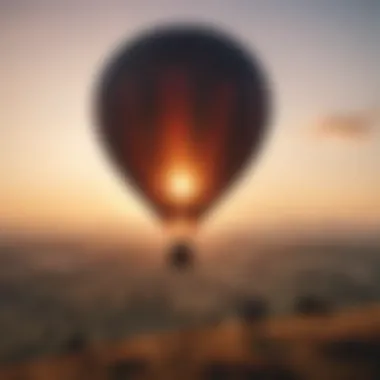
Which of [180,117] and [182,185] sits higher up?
[180,117]

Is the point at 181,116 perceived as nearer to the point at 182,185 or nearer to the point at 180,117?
the point at 180,117

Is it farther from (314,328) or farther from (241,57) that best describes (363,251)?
(241,57)

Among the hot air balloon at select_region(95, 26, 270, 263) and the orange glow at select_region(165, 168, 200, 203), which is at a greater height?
the hot air balloon at select_region(95, 26, 270, 263)

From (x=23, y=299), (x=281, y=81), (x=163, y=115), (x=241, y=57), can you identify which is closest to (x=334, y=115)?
(x=281, y=81)

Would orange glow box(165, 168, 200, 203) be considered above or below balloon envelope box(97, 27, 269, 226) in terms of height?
below

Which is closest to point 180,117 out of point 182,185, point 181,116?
point 181,116

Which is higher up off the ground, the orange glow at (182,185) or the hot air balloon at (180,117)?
the hot air balloon at (180,117)
